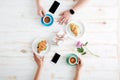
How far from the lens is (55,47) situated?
2016mm

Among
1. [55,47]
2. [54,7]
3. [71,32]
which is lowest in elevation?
[55,47]

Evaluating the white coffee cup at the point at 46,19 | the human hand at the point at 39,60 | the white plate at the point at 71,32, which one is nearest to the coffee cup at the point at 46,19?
the white coffee cup at the point at 46,19

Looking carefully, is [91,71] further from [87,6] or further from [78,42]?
[87,6]

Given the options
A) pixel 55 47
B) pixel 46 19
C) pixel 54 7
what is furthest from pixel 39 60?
pixel 54 7

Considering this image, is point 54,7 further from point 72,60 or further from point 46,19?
point 72,60

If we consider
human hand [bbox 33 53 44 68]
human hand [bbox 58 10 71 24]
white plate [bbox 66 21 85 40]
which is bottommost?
human hand [bbox 33 53 44 68]

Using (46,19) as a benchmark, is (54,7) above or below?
above

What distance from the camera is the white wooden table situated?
6.61 feet

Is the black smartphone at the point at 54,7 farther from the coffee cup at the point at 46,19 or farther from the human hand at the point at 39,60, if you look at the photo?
the human hand at the point at 39,60

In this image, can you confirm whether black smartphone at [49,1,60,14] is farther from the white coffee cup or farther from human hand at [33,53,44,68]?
human hand at [33,53,44,68]

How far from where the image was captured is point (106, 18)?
2045mm

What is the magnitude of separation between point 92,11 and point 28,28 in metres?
0.51

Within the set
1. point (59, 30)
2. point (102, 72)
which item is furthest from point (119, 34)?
point (59, 30)

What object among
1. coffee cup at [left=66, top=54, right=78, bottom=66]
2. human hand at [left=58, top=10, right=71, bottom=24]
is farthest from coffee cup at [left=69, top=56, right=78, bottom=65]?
human hand at [left=58, top=10, right=71, bottom=24]
